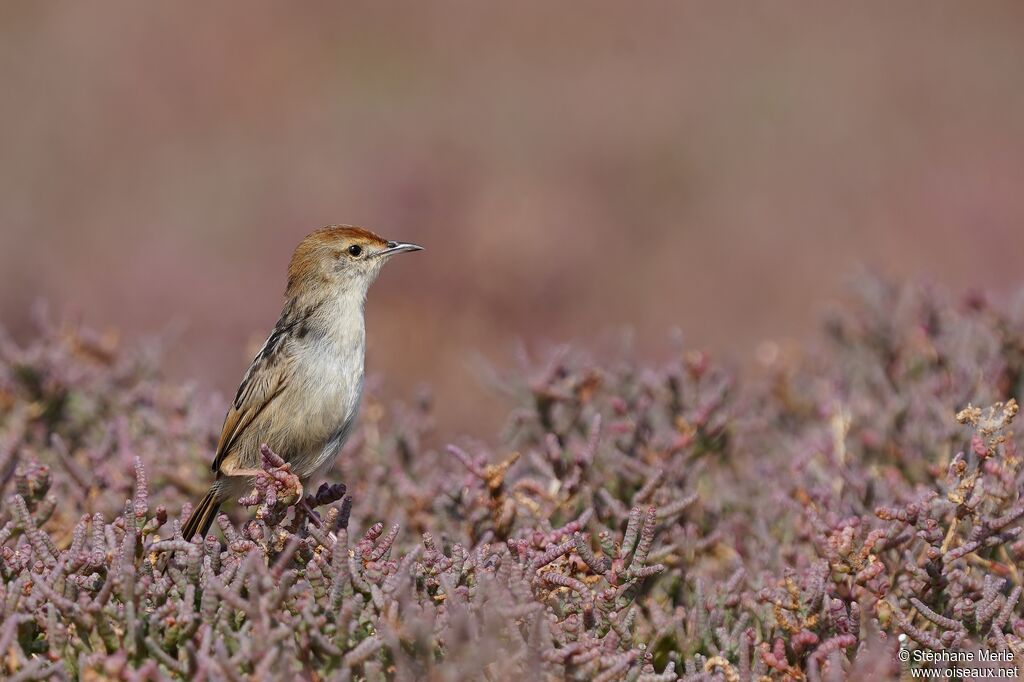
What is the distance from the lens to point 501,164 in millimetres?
14734

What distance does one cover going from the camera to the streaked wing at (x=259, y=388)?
15.1ft

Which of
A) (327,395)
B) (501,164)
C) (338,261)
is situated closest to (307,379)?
(327,395)

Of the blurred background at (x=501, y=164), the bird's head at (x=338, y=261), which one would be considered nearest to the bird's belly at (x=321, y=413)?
the bird's head at (x=338, y=261)

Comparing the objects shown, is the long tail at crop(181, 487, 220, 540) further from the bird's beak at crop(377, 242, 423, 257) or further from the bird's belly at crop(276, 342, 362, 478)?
the bird's beak at crop(377, 242, 423, 257)

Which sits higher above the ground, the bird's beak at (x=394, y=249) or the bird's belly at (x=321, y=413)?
the bird's beak at (x=394, y=249)

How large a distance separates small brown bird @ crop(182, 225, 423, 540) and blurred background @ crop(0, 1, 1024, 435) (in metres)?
1.72

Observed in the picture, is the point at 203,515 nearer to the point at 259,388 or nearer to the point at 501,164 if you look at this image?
the point at 259,388

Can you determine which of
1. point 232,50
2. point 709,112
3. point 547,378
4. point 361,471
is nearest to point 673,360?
point 547,378

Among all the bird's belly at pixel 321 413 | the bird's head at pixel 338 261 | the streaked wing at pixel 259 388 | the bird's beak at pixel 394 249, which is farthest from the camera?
the bird's beak at pixel 394 249

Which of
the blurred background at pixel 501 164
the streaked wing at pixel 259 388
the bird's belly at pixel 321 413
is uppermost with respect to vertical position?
the blurred background at pixel 501 164

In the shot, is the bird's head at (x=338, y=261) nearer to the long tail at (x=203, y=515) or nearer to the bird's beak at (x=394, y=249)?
the bird's beak at (x=394, y=249)

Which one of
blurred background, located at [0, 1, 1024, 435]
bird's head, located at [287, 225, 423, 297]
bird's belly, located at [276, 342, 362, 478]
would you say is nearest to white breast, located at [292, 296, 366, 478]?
bird's belly, located at [276, 342, 362, 478]

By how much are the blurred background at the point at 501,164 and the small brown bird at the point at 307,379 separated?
1.72m

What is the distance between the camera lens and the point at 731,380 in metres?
5.71
